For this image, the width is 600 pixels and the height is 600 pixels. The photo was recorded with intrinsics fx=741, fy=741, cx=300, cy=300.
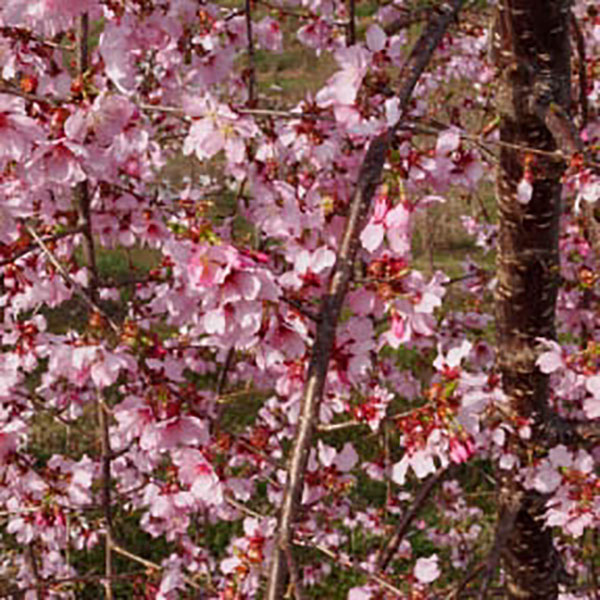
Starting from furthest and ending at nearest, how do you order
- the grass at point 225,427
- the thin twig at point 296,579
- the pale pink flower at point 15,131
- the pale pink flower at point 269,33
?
1. the grass at point 225,427
2. the pale pink flower at point 269,33
3. the pale pink flower at point 15,131
4. the thin twig at point 296,579

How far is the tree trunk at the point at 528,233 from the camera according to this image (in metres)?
1.74

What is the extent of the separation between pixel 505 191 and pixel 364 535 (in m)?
5.13

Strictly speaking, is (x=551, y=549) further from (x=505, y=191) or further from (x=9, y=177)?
(x=9, y=177)

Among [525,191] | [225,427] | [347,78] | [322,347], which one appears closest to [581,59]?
[525,191]

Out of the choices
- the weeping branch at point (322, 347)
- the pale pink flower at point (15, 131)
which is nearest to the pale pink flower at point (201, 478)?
the weeping branch at point (322, 347)

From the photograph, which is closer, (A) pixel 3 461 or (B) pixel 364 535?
(A) pixel 3 461

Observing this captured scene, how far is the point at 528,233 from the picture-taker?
6.38 ft

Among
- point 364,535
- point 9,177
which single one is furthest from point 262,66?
point 9,177

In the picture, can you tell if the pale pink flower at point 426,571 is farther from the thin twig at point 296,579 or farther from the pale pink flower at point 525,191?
the thin twig at point 296,579

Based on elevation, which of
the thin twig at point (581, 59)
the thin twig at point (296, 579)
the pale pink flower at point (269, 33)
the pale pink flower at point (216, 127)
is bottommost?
the thin twig at point (296, 579)

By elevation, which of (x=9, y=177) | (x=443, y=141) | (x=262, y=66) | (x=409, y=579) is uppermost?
(x=262, y=66)

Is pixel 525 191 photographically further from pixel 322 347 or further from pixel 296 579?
pixel 296 579

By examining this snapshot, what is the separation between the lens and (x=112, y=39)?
156cm

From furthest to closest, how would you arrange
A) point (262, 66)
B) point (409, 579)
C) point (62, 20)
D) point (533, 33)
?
point (262, 66) < point (409, 579) < point (533, 33) < point (62, 20)
